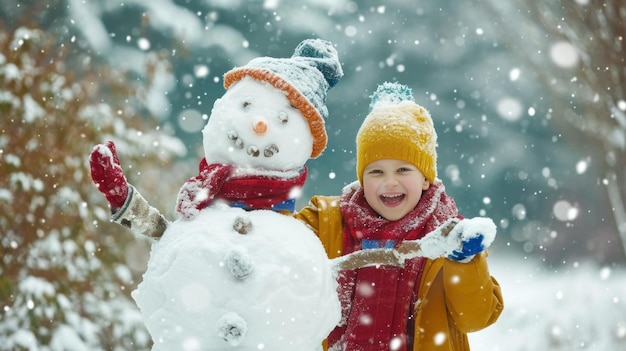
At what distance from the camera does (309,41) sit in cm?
166

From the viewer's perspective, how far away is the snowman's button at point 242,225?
4.18 ft

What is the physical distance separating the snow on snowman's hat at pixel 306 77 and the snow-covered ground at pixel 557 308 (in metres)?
3.88

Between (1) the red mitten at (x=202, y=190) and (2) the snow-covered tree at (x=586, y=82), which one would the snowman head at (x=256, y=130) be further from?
(2) the snow-covered tree at (x=586, y=82)

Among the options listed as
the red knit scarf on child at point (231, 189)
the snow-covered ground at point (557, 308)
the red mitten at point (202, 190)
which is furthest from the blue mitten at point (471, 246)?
the snow-covered ground at point (557, 308)

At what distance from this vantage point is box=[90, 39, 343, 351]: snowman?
1213 millimetres

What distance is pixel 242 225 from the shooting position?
4.18ft

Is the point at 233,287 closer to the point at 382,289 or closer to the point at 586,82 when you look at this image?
the point at 382,289

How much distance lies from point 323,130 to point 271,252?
38 centimetres

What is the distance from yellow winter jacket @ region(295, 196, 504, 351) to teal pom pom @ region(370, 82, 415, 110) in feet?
1.10

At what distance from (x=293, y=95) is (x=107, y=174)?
45 cm

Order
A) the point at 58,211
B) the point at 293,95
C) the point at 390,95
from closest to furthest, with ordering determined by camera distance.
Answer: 1. the point at 293,95
2. the point at 390,95
3. the point at 58,211

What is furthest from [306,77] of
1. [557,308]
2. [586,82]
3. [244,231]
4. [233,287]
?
[557,308]

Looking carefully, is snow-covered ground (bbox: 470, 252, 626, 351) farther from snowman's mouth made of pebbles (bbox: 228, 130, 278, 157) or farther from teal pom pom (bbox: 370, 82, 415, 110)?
snowman's mouth made of pebbles (bbox: 228, 130, 278, 157)

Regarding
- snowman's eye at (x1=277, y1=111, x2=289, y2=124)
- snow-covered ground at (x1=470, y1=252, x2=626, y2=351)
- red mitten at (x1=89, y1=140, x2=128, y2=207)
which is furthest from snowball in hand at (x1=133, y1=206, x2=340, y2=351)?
snow-covered ground at (x1=470, y1=252, x2=626, y2=351)
